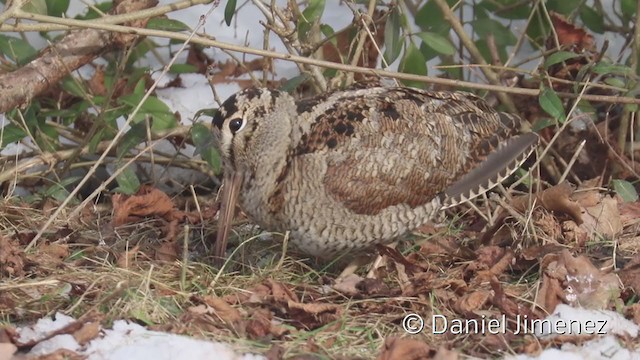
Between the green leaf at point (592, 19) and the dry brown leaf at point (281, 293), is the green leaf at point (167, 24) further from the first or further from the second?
the green leaf at point (592, 19)

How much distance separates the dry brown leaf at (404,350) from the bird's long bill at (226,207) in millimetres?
993

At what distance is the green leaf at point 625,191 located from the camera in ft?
16.5

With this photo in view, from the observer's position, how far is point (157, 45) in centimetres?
581

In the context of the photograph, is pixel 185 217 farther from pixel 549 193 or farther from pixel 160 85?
pixel 549 193


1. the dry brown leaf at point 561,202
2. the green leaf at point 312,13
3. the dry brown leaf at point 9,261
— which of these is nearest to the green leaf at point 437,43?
the green leaf at point 312,13

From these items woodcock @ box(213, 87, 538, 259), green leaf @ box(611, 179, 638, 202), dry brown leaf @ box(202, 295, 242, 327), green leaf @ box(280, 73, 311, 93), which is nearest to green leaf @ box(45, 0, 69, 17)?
green leaf @ box(280, 73, 311, 93)

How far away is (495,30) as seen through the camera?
18.2 feet

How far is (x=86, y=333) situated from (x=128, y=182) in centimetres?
155

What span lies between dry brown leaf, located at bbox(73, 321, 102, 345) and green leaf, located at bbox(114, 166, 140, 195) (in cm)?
146

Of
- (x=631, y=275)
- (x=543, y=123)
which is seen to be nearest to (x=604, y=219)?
(x=543, y=123)

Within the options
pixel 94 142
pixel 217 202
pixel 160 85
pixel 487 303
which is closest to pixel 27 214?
pixel 94 142

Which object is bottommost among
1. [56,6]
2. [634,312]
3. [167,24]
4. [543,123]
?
[634,312]

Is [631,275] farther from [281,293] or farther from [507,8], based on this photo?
[507,8]

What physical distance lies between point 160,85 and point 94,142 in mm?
865
